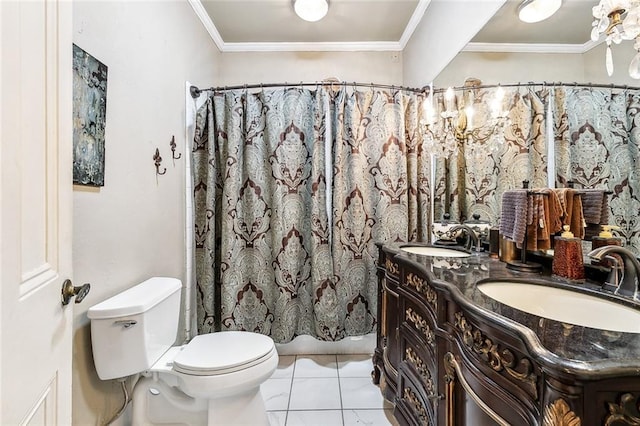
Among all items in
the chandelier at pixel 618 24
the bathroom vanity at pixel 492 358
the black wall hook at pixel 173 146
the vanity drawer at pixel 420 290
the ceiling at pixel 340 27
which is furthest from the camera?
the black wall hook at pixel 173 146

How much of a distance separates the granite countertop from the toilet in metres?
0.91

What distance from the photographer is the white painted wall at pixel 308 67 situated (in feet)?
8.70

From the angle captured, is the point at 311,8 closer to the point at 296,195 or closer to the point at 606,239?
the point at 296,195

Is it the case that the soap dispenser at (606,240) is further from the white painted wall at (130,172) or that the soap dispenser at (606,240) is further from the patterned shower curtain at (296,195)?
the white painted wall at (130,172)

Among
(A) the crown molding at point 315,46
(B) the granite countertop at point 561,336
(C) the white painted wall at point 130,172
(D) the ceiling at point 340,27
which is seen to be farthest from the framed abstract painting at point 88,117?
(A) the crown molding at point 315,46

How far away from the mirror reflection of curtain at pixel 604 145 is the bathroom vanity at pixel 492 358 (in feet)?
0.99

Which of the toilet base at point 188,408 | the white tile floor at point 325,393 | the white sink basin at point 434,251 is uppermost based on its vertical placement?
the white sink basin at point 434,251

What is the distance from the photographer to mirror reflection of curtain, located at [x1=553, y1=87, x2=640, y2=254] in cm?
95

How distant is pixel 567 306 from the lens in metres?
0.91

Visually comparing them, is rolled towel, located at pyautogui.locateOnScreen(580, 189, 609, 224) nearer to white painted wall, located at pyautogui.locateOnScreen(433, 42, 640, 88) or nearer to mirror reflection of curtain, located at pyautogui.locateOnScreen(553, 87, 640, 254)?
mirror reflection of curtain, located at pyautogui.locateOnScreen(553, 87, 640, 254)

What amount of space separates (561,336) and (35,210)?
111 cm

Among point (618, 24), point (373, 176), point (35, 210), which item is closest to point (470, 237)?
point (373, 176)

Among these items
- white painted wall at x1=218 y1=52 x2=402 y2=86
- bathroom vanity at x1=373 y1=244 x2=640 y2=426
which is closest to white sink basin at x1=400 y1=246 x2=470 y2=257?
bathroom vanity at x1=373 y1=244 x2=640 y2=426

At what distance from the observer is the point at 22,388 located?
1.83 ft
